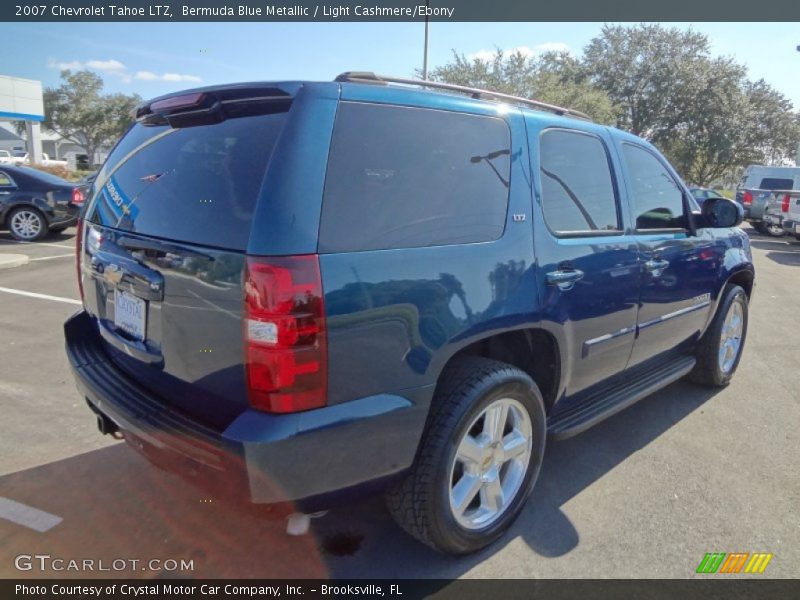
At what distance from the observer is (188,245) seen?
1997mm

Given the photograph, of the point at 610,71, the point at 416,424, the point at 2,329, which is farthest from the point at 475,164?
the point at 610,71

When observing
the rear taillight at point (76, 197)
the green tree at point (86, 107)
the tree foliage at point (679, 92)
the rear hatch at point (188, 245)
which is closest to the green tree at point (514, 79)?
the tree foliage at point (679, 92)

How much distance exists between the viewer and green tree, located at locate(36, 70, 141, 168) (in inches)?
2042

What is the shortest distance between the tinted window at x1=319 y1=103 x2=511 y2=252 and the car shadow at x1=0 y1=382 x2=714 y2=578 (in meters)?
1.02

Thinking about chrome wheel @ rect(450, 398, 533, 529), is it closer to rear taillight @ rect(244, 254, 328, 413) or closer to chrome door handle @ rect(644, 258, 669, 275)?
rear taillight @ rect(244, 254, 328, 413)

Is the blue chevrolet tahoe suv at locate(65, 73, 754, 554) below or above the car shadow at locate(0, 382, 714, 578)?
above

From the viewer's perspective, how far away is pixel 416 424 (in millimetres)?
2082

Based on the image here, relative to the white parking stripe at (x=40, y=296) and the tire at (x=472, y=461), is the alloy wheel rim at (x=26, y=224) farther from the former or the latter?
the tire at (x=472, y=461)

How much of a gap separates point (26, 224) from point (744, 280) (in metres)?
11.7

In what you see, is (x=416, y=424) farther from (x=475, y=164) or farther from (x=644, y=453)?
(x=644, y=453)

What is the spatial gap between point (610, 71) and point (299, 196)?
3641 cm

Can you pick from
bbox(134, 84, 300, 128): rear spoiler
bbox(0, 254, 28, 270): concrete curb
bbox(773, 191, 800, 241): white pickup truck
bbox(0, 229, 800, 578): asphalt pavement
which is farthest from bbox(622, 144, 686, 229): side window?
bbox(773, 191, 800, 241): white pickup truck

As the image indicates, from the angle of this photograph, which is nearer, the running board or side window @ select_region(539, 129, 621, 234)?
side window @ select_region(539, 129, 621, 234)

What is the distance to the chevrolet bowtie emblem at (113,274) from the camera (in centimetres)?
235
